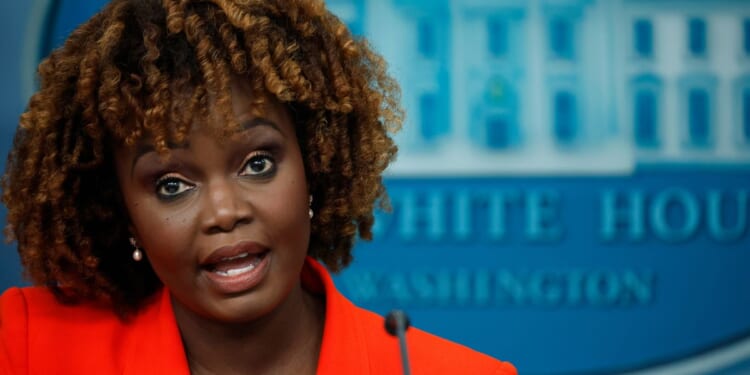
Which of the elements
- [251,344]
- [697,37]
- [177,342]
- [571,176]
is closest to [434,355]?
[251,344]

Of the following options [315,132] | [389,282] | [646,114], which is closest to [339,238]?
[315,132]

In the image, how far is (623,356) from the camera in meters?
2.45

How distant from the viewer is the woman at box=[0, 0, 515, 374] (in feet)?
4.19

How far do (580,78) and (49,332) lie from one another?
1.44m

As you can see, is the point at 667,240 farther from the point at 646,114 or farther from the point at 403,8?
the point at 403,8

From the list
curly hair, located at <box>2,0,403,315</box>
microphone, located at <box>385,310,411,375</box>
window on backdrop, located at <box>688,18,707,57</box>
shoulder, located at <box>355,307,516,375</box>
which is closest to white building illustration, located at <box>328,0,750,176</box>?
window on backdrop, located at <box>688,18,707,57</box>

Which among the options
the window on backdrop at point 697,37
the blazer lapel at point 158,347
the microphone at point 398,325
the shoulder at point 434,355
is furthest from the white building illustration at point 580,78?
the microphone at point 398,325

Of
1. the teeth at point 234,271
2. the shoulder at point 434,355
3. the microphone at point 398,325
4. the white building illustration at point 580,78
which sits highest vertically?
the white building illustration at point 580,78

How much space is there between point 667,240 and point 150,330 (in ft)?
4.67

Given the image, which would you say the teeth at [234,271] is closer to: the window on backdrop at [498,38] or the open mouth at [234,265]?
the open mouth at [234,265]

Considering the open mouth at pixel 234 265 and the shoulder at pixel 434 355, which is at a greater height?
the open mouth at pixel 234 265

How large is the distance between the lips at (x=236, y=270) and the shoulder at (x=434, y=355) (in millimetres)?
270

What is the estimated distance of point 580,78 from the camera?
2418 millimetres

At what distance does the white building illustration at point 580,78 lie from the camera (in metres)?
2.41
